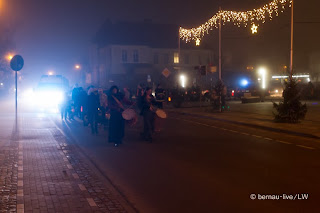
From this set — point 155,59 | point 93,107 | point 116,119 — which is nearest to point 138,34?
point 155,59

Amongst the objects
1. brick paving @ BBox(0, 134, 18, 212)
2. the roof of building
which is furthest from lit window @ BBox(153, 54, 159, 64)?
brick paving @ BBox(0, 134, 18, 212)

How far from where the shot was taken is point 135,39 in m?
74.3

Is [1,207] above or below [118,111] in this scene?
below

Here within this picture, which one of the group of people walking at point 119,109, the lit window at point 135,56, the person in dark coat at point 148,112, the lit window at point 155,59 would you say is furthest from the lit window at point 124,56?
the person in dark coat at point 148,112

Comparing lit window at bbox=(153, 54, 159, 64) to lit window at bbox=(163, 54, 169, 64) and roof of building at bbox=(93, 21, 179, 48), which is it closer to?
lit window at bbox=(163, 54, 169, 64)

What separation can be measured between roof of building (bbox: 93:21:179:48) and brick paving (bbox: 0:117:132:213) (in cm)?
6070

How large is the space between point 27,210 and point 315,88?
141ft

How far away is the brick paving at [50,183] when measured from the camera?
22.9ft

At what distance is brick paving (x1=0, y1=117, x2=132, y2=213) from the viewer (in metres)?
6.99

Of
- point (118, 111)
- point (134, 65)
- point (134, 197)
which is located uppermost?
point (134, 65)

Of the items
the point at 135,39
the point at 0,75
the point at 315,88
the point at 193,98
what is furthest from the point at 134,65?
the point at 315,88

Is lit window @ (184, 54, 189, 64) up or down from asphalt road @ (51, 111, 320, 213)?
up

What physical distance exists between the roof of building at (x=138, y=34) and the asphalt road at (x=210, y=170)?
5824cm

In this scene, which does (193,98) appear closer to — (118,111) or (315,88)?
(315,88)
